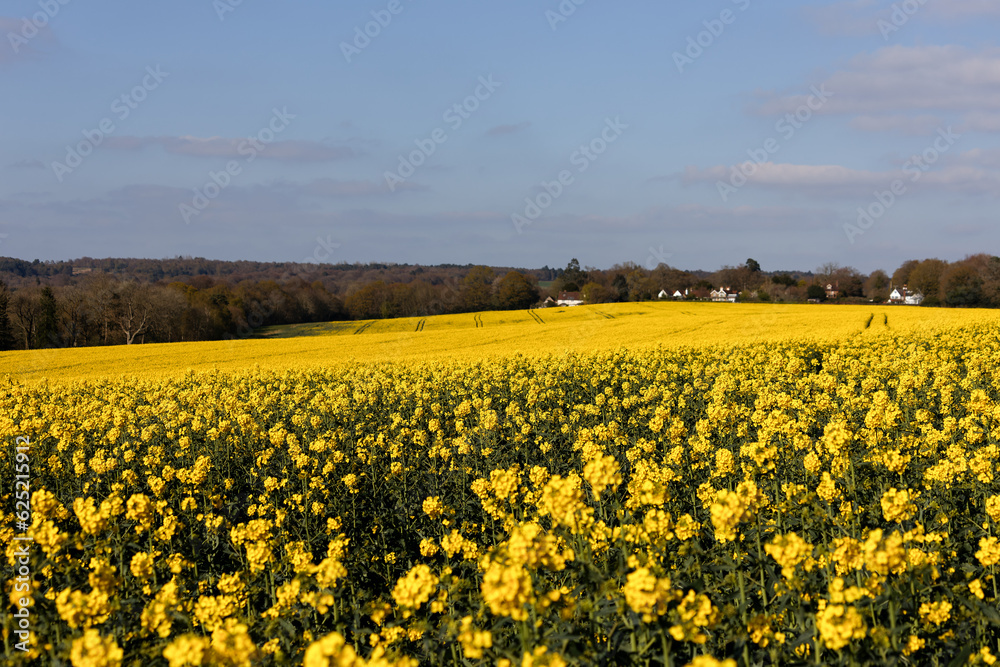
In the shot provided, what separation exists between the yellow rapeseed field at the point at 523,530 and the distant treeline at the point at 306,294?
50346 millimetres

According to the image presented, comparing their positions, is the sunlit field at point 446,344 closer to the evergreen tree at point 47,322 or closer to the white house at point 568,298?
the evergreen tree at point 47,322

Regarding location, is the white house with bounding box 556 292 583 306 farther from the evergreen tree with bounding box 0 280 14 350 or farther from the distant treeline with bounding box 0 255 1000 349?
the evergreen tree with bounding box 0 280 14 350

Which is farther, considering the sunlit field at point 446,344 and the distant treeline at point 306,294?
the distant treeline at point 306,294

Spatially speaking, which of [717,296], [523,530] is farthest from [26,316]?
[717,296]

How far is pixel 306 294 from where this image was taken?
8269 cm

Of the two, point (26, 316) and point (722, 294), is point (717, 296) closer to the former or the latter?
point (722, 294)

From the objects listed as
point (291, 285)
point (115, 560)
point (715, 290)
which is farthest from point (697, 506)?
point (715, 290)

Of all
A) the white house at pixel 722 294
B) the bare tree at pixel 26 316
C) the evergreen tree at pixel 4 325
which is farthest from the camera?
the white house at pixel 722 294

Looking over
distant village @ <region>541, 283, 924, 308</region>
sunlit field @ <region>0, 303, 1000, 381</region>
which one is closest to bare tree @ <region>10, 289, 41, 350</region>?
sunlit field @ <region>0, 303, 1000, 381</region>

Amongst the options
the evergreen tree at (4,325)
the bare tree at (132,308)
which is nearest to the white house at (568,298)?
the bare tree at (132,308)

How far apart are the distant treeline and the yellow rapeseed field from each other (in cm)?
5035

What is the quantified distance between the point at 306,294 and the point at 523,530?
84097 millimetres

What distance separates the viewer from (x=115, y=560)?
6.36 m

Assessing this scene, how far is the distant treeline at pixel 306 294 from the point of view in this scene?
5828 cm
